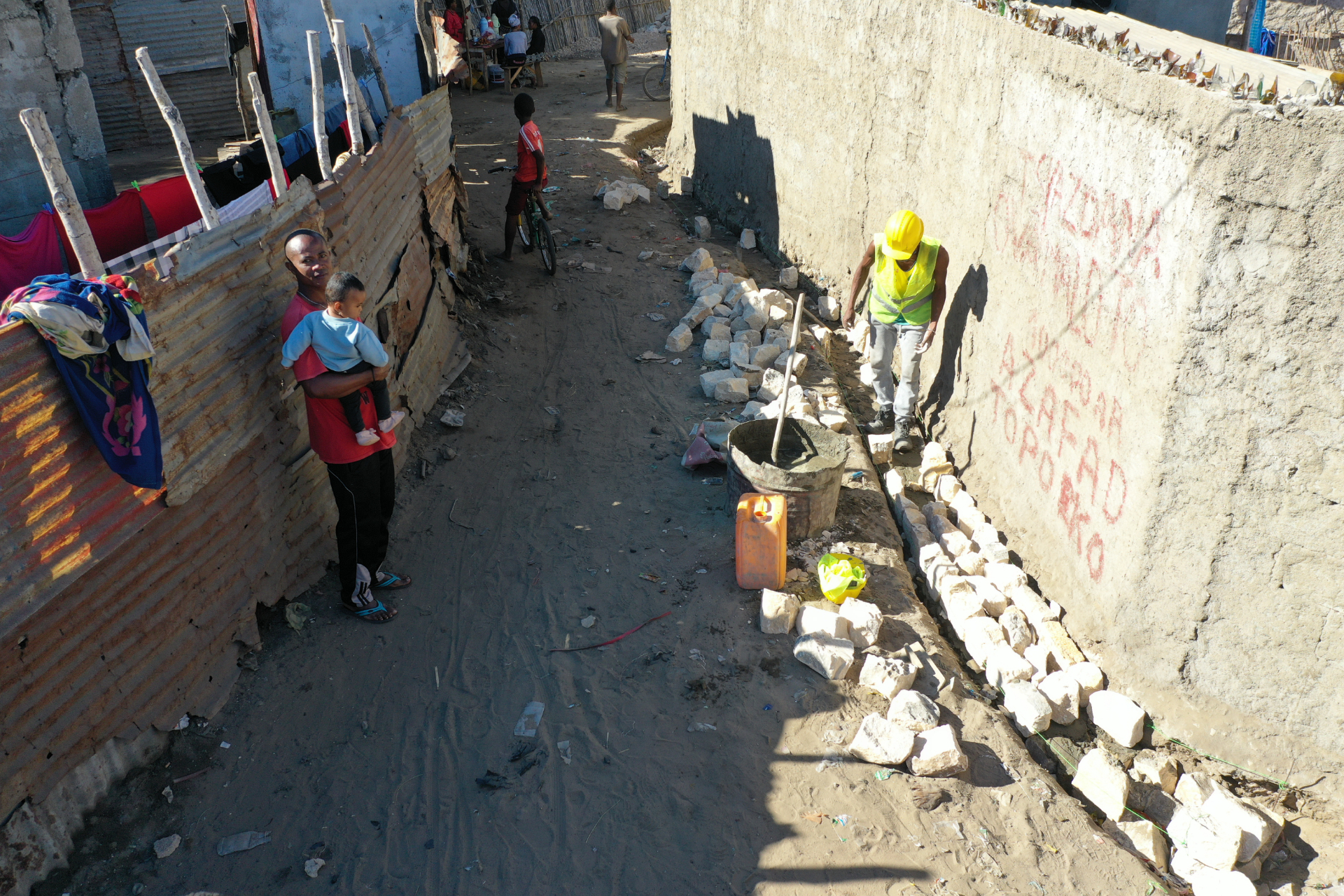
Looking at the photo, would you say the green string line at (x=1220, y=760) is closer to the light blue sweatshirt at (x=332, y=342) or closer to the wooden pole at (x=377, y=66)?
the light blue sweatshirt at (x=332, y=342)

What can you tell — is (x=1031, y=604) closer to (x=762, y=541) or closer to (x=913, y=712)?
(x=913, y=712)

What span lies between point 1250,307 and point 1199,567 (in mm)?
1217

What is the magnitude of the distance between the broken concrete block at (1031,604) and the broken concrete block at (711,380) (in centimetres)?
288

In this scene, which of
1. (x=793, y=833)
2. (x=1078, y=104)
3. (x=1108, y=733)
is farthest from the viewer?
(x=1078, y=104)

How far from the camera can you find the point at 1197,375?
4.07 meters

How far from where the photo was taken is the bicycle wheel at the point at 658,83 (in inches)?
677

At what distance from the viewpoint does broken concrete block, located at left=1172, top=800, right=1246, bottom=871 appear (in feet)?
12.8

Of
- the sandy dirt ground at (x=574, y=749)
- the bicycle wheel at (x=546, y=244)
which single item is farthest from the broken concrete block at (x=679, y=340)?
the sandy dirt ground at (x=574, y=749)

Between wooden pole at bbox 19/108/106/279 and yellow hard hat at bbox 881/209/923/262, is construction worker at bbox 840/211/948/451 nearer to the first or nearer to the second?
yellow hard hat at bbox 881/209/923/262

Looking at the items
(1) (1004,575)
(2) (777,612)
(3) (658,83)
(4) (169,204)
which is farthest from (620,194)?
(2) (777,612)

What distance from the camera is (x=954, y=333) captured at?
6.77 m

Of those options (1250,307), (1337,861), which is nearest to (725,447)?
(1250,307)

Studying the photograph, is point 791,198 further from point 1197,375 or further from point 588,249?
point 1197,375

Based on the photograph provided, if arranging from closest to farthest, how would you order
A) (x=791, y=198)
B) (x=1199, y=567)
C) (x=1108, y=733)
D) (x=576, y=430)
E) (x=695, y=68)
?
(x=1199, y=567) < (x=1108, y=733) < (x=576, y=430) < (x=791, y=198) < (x=695, y=68)
